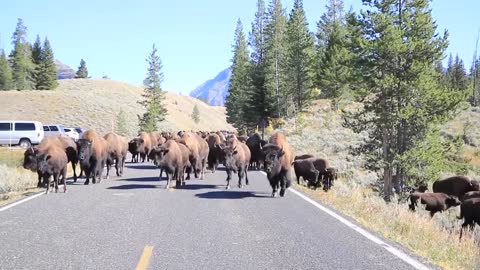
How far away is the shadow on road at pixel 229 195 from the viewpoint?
13.8 metres

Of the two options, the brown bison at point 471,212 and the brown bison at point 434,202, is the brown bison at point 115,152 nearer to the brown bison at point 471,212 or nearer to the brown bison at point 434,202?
the brown bison at point 434,202

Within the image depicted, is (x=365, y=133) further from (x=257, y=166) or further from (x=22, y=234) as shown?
(x=22, y=234)

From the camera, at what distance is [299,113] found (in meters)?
57.6

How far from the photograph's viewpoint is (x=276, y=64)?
58219mm

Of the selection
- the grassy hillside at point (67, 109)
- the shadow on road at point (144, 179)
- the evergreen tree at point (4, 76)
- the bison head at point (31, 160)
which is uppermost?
the evergreen tree at point (4, 76)

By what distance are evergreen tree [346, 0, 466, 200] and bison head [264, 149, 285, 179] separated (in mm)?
11467

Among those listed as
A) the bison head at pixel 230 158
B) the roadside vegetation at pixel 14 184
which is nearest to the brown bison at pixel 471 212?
the bison head at pixel 230 158

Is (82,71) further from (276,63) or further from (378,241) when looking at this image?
(378,241)

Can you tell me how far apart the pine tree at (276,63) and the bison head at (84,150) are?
→ 39.0 metres

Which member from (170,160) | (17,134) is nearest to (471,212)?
(170,160)

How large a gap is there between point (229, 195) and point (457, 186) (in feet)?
39.1

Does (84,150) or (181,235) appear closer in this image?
(181,235)

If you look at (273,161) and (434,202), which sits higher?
(273,161)

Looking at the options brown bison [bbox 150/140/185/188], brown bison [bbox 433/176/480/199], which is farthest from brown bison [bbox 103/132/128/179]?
brown bison [bbox 433/176/480/199]
